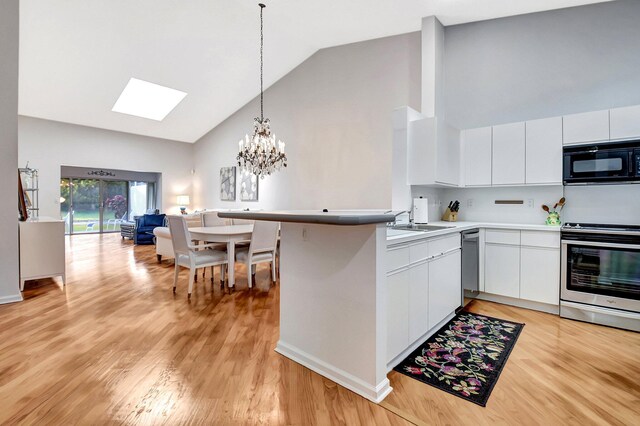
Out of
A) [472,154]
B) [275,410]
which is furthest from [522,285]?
[275,410]

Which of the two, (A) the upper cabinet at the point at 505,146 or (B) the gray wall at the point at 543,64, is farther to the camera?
(B) the gray wall at the point at 543,64

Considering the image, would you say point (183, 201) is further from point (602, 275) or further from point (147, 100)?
point (602, 275)

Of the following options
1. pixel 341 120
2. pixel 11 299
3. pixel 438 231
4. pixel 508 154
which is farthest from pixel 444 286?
pixel 11 299

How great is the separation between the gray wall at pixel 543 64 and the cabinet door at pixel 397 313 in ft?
9.82

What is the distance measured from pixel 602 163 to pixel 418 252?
231 centimetres

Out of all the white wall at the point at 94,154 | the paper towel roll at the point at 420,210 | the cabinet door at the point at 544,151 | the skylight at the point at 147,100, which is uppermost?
the skylight at the point at 147,100

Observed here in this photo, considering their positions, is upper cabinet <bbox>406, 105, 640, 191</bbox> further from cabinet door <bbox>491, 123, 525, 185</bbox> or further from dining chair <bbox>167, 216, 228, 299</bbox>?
dining chair <bbox>167, 216, 228, 299</bbox>

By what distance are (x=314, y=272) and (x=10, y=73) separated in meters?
3.95

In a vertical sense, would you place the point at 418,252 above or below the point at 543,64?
below

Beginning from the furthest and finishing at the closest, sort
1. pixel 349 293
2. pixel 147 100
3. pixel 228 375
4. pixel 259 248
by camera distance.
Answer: pixel 147 100
pixel 259 248
pixel 228 375
pixel 349 293

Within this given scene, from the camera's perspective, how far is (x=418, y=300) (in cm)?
225

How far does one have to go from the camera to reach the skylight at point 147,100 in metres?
6.97

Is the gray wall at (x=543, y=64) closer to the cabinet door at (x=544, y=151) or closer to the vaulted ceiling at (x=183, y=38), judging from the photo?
the vaulted ceiling at (x=183, y=38)

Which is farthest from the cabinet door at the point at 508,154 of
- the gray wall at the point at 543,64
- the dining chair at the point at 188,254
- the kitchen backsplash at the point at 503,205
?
the dining chair at the point at 188,254
